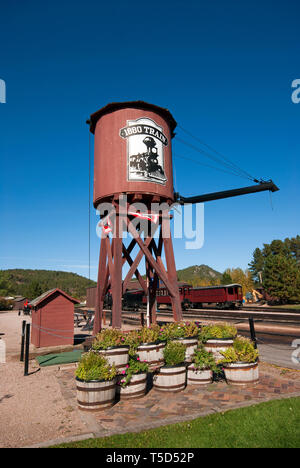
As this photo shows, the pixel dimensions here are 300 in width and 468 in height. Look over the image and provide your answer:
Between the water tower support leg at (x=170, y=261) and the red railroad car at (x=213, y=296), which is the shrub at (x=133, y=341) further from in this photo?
the red railroad car at (x=213, y=296)

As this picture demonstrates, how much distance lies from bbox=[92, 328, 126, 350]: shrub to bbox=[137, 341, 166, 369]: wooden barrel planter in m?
0.72

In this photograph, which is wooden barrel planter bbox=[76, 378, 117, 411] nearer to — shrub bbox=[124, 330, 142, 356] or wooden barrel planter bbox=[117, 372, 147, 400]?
wooden barrel planter bbox=[117, 372, 147, 400]

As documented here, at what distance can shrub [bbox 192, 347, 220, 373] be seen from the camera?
26.6 feet

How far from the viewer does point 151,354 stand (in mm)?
8500

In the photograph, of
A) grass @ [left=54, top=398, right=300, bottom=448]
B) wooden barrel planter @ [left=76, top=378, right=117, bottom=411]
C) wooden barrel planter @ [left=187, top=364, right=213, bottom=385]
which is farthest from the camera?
wooden barrel planter @ [left=187, top=364, right=213, bottom=385]

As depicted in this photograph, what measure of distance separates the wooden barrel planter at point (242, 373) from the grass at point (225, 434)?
2.07 m

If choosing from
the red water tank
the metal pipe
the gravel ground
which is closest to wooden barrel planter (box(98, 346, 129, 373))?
the gravel ground

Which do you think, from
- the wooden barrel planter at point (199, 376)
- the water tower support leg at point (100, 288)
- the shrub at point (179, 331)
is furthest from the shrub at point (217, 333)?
the water tower support leg at point (100, 288)

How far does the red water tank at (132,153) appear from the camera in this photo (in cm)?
1229

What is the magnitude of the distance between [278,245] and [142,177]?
Answer: 6338 cm

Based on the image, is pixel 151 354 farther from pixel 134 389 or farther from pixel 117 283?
pixel 117 283
